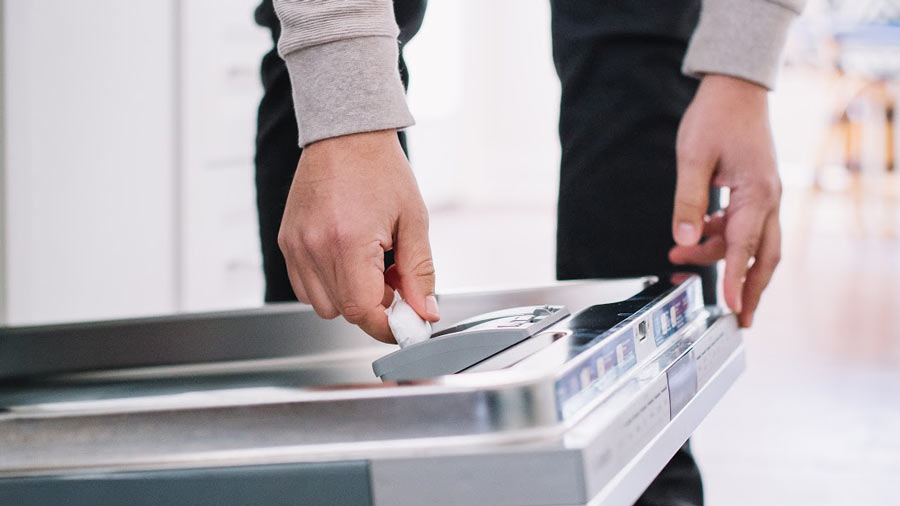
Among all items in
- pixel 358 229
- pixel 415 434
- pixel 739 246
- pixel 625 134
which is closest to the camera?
pixel 415 434

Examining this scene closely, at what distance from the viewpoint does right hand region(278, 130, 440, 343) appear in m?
0.48

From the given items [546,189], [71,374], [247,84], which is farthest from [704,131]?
[546,189]

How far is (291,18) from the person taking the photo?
1.69ft

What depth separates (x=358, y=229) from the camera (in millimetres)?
474

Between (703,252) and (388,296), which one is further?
(703,252)

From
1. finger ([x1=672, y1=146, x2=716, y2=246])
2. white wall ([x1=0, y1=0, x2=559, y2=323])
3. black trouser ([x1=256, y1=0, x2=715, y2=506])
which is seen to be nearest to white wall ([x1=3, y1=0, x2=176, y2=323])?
white wall ([x1=0, y1=0, x2=559, y2=323])

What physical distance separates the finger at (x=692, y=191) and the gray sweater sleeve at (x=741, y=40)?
6 cm

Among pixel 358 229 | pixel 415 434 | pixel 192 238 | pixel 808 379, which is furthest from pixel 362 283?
pixel 808 379

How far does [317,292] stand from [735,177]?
31cm

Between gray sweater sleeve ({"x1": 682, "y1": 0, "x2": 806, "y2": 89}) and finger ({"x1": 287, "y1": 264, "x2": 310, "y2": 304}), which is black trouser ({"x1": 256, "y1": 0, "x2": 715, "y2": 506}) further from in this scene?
finger ({"x1": 287, "y1": 264, "x2": 310, "y2": 304})

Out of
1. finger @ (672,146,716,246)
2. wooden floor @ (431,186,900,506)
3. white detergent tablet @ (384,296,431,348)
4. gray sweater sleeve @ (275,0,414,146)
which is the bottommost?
wooden floor @ (431,186,900,506)

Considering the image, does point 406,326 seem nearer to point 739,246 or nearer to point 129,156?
point 739,246

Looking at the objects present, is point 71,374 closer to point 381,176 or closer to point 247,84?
point 381,176

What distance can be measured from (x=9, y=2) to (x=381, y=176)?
0.61 metres
